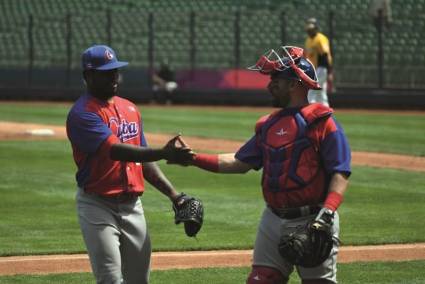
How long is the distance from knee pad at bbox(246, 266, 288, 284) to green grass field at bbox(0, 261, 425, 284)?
249cm

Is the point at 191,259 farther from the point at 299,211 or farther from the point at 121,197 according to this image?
the point at 299,211

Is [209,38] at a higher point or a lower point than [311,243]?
lower

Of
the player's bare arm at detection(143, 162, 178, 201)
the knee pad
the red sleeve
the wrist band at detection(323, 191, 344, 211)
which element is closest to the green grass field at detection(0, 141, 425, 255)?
the player's bare arm at detection(143, 162, 178, 201)

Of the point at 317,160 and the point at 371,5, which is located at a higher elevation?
the point at 317,160

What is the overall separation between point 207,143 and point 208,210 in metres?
7.56

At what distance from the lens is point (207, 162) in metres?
6.36

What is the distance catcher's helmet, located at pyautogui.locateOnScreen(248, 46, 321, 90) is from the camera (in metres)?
5.88

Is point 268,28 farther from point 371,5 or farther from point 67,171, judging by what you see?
point 67,171

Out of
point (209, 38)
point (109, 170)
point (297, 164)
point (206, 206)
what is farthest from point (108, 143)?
point (209, 38)

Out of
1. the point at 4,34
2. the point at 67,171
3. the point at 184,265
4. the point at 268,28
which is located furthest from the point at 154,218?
the point at 4,34

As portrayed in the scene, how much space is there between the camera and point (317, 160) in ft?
18.9

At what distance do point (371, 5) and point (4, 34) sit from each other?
12.9 meters

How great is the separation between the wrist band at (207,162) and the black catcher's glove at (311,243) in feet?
2.95

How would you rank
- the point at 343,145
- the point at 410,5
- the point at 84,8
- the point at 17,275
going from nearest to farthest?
the point at 343,145 < the point at 17,275 < the point at 410,5 < the point at 84,8
